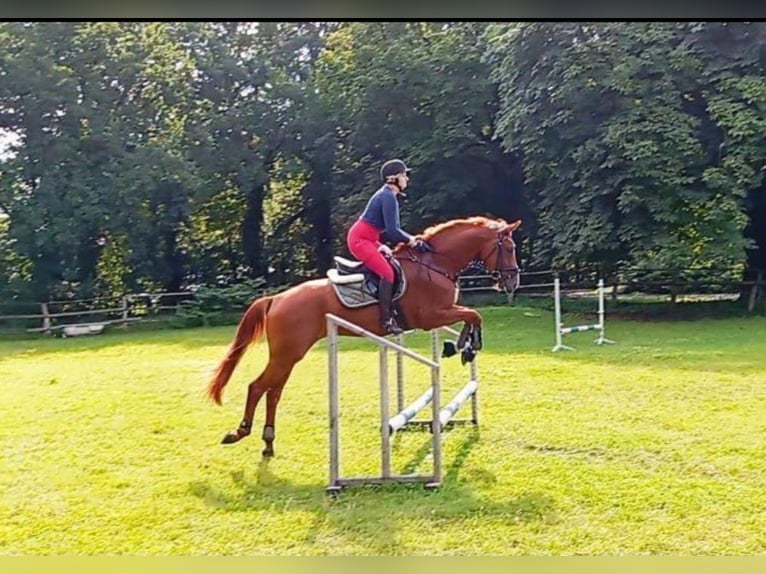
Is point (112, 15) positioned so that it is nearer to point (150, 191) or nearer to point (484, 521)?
point (150, 191)

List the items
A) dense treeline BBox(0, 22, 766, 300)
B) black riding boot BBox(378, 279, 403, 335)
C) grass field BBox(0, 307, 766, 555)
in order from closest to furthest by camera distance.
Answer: grass field BBox(0, 307, 766, 555) < black riding boot BBox(378, 279, 403, 335) < dense treeline BBox(0, 22, 766, 300)

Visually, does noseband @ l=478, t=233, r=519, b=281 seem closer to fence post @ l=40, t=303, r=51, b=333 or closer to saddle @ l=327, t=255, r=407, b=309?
saddle @ l=327, t=255, r=407, b=309

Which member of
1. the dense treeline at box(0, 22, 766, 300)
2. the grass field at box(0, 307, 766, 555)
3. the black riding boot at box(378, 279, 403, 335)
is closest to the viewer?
the grass field at box(0, 307, 766, 555)

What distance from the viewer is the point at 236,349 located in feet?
11.9

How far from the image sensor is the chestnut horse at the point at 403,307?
3609 millimetres

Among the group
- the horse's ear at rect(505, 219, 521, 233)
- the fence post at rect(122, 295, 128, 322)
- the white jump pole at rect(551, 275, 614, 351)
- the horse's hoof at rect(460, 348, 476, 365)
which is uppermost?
the horse's ear at rect(505, 219, 521, 233)

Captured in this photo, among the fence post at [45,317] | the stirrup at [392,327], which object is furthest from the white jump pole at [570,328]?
the fence post at [45,317]

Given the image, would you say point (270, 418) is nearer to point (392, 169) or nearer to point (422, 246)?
point (422, 246)

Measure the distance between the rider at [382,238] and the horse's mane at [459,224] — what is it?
0.04 metres

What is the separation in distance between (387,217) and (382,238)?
8 centimetres

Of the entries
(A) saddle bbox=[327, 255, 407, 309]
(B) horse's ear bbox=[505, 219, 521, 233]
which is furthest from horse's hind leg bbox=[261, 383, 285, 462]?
(B) horse's ear bbox=[505, 219, 521, 233]

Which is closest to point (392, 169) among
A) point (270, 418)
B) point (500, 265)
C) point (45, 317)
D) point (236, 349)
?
point (500, 265)

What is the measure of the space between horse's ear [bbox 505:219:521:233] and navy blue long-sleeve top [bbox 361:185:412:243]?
1.27ft

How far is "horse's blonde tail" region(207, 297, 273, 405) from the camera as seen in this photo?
363 centimetres
